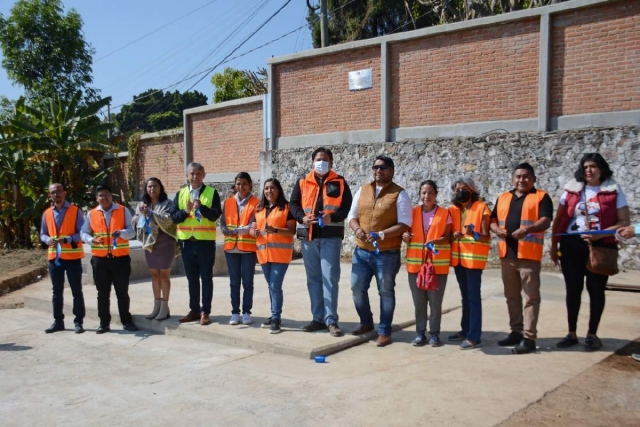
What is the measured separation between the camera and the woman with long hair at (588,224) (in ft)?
18.7

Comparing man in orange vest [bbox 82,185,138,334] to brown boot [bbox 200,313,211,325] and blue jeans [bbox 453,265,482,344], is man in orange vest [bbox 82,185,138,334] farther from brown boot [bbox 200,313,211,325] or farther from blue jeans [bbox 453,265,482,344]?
blue jeans [bbox 453,265,482,344]

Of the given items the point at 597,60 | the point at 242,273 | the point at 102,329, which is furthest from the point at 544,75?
the point at 102,329

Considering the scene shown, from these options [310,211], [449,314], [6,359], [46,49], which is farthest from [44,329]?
[46,49]

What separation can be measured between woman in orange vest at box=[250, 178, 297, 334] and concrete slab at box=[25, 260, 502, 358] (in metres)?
0.38

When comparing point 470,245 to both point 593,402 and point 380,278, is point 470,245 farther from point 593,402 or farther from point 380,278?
→ point 593,402

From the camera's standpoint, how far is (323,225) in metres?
6.47

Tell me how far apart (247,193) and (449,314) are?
121 inches

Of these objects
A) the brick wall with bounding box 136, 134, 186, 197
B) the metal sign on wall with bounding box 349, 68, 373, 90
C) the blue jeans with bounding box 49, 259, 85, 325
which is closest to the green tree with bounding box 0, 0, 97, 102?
the brick wall with bounding box 136, 134, 186, 197

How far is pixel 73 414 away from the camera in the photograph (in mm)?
4637

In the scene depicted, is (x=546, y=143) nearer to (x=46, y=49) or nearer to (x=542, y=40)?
(x=542, y=40)

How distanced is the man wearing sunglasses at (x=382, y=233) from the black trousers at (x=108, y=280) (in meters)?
3.12

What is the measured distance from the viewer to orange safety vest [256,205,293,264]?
6.82 metres

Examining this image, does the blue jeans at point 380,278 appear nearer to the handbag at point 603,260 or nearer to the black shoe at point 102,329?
the handbag at point 603,260

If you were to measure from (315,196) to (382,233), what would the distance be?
3.21 ft
